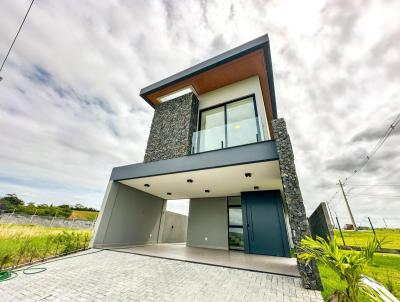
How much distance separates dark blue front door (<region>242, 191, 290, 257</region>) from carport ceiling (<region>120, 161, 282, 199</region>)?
1.78 ft

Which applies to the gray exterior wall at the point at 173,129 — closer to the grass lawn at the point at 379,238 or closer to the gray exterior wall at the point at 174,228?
the grass lawn at the point at 379,238

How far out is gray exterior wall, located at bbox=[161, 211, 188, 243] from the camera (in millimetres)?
10278

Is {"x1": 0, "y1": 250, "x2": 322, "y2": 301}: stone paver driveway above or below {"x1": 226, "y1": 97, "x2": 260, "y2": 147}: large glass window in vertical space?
below

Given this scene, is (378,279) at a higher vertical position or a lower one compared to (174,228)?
lower

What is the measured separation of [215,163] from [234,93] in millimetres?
3874

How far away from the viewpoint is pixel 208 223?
334 inches

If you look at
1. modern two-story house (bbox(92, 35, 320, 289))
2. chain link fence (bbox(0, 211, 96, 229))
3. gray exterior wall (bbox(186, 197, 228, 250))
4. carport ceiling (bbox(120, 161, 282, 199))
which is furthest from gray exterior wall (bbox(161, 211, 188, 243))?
chain link fence (bbox(0, 211, 96, 229))

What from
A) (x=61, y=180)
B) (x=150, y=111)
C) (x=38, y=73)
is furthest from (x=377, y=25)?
(x=61, y=180)

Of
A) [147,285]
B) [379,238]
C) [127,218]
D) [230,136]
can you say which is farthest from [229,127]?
[127,218]

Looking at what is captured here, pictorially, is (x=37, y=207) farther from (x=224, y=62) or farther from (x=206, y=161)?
(x=224, y=62)

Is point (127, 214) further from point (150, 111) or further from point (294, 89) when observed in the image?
point (294, 89)

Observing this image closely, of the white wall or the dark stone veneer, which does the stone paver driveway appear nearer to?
the dark stone veneer

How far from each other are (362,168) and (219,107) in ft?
53.5

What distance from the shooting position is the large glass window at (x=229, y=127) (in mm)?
5188
